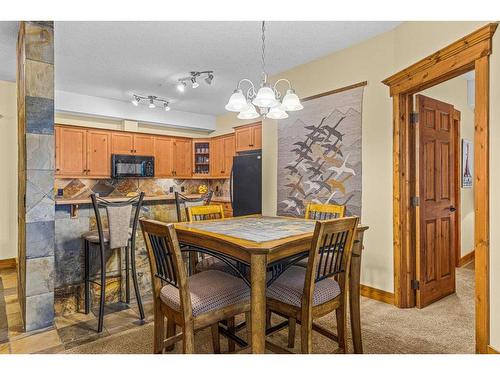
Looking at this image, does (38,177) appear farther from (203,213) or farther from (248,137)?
(248,137)

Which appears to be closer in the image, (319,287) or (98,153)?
(319,287)

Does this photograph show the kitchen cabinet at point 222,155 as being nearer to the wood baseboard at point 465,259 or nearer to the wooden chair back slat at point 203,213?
the wooden chair back slat at point 203,213

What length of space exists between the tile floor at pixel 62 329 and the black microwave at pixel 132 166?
9.30 ft

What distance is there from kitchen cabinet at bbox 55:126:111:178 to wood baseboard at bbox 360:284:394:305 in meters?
4.51

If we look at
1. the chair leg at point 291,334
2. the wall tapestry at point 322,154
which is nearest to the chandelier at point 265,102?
the wall tapestry at point 322,154

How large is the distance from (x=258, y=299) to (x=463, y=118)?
3.86 meters

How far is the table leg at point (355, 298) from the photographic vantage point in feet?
6.89

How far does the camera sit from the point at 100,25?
299 centimetres

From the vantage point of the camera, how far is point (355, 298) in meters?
2.14

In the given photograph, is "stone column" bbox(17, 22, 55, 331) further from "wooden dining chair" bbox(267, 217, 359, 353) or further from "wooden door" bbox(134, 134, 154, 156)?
"wooden door" bbox(134, 134, 154, 156)

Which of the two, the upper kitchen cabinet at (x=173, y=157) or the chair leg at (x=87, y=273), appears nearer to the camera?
the chair leg at (x=87, y=273)

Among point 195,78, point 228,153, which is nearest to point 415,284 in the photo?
point 195,78

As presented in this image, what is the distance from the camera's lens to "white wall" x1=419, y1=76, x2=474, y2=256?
3496mm
